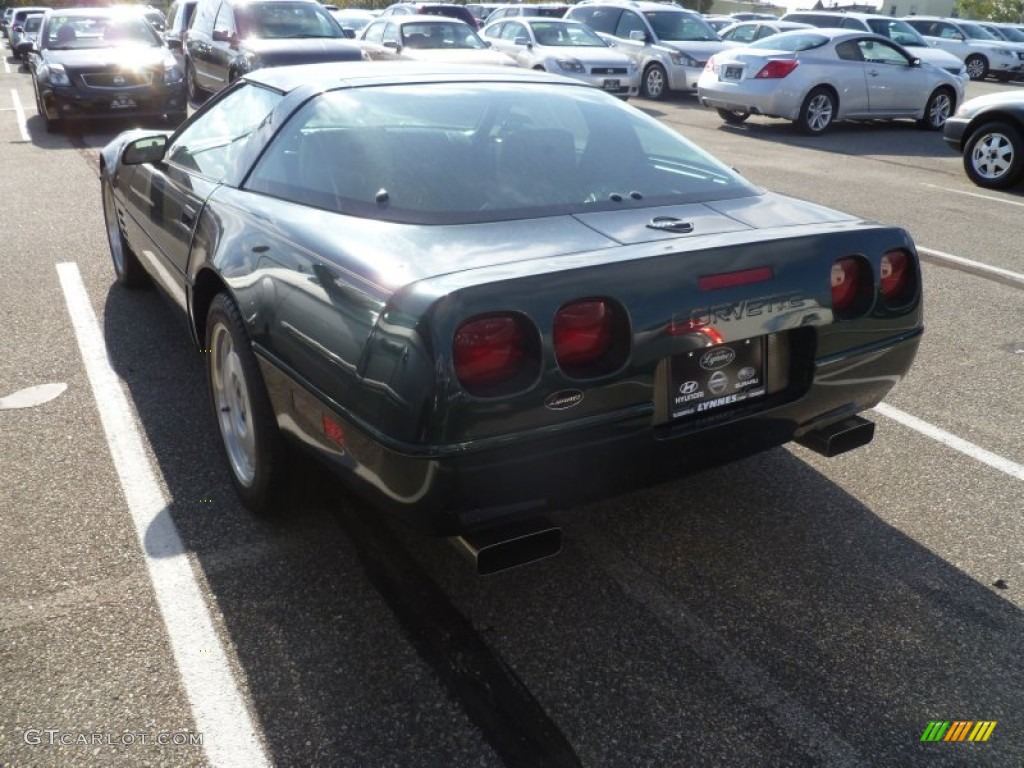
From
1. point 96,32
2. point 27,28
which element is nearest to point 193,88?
point 96,32

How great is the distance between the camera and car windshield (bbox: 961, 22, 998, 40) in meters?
26.6

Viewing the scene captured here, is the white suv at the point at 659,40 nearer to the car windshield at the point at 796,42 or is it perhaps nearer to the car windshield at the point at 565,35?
the car windshield at the point at 565,35

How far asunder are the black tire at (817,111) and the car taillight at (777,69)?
0.47m

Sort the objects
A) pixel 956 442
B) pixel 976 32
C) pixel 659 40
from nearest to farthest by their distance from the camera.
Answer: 1. pixel 956 442
2. pixel 659 40
3. pixel 976 32

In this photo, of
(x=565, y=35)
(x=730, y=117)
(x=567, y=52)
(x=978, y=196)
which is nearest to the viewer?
(x=978, y=196)

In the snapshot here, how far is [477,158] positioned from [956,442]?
237 centimetres

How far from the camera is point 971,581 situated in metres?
2.93

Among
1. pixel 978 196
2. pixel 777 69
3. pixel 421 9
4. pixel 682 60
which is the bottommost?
pixel 978 196

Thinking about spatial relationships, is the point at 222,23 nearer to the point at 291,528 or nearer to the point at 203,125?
the point at 203,125

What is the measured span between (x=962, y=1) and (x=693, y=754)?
66.9 metres

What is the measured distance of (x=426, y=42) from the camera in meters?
14.8

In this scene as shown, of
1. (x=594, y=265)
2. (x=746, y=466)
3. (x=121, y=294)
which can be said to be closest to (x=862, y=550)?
(x=746, y=466)

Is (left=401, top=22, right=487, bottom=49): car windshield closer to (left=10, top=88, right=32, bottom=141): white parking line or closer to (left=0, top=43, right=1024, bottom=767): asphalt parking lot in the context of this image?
(left=10, top=88, right=32, bottom=141): white parking line

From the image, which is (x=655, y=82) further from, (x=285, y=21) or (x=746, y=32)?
(x=285, y=21)
